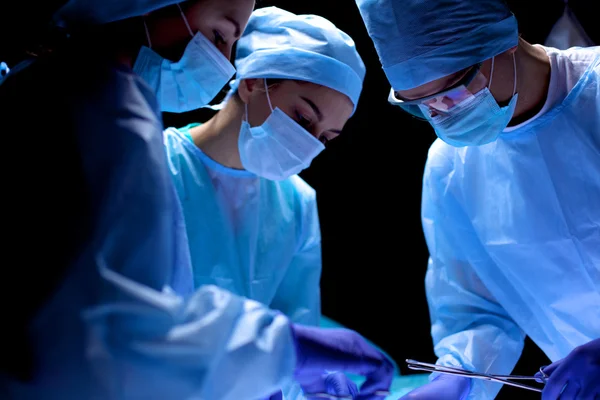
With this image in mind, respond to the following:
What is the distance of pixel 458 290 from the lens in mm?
1985

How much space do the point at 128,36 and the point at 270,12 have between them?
0.94 m

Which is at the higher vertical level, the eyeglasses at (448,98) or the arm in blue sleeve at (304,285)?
the eyeglasses at (448,98)

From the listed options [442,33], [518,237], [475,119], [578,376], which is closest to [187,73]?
[442,33]

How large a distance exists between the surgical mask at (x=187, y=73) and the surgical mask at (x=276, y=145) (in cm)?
25

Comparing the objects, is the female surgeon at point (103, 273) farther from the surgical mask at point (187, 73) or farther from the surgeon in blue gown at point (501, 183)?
the surgeon in blue gown at point (501, 183)

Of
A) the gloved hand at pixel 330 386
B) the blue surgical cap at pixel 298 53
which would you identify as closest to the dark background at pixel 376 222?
the blue surgical cap at pixel 298 53

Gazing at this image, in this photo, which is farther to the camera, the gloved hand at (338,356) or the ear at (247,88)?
the ear at (247,88)

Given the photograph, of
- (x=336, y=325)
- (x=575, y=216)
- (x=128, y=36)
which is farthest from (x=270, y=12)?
(x=336, y=325)

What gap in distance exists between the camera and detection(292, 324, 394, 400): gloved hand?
1174 millimetres

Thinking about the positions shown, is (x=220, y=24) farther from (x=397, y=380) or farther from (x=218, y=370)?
(x=397, y=380)

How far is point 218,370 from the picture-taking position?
96 centimetres

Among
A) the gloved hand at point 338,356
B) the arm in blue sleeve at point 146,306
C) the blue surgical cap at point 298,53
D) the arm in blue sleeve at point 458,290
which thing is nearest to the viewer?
the arm in blue sleeve at point 146,306

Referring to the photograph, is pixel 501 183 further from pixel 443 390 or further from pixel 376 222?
pixel 376 222

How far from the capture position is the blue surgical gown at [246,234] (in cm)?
198
